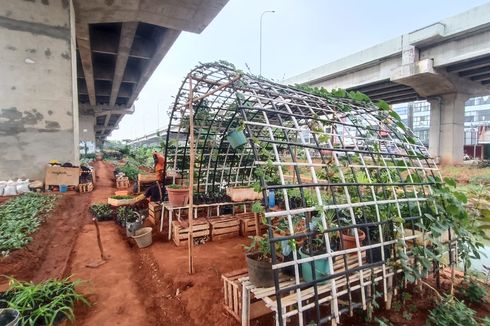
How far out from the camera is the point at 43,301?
300 centimetres

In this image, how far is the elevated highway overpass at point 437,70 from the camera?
35.6 feet

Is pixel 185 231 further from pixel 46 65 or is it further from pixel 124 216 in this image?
pixel 46 65

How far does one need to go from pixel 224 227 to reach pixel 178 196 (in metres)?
1.21

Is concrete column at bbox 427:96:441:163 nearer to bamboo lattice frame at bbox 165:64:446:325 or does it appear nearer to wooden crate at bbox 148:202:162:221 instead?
bamboo lattice frame at bbox 165:64:446:325

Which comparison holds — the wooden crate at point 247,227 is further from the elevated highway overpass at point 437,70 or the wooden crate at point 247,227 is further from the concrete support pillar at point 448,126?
the concrete support pillar at point 448,126

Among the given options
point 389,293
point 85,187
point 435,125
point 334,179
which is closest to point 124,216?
point 85,187

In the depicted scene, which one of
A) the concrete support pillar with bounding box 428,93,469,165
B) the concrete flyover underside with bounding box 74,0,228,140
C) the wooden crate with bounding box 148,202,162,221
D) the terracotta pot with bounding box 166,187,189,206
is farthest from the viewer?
the concrete support pillar with bounding box 428,93,469,165

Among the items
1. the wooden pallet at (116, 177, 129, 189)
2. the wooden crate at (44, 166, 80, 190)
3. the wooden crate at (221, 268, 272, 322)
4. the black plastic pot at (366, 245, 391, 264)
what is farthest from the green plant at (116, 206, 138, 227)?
the black plastic pot at (366, 245, 391, 264)

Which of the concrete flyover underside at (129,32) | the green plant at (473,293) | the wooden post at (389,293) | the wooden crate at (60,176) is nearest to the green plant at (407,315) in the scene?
the wooden post at (389,293)

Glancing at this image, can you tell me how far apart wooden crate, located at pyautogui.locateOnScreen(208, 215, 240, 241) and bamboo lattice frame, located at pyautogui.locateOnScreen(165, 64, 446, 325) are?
6.45 feet

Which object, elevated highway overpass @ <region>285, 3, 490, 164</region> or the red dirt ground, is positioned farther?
elevated highway overpass @ <region>285, 3, 490, 164</region>

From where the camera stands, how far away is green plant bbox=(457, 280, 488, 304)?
3475mm

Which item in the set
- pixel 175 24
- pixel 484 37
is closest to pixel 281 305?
pixel 175 24

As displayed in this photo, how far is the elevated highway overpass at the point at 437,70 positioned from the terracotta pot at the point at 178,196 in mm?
12546
